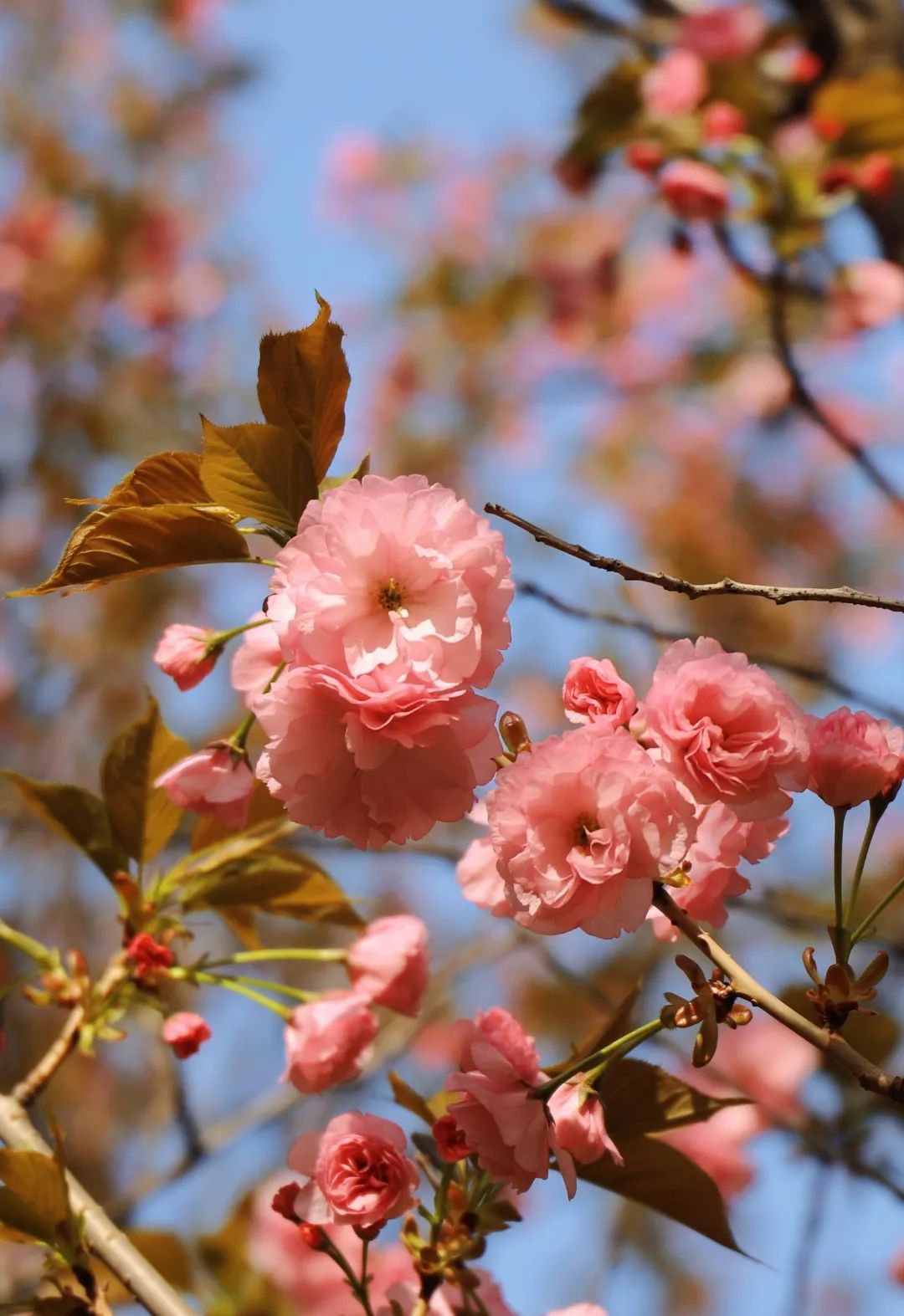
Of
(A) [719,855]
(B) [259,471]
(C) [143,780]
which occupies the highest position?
(B) [259,471]

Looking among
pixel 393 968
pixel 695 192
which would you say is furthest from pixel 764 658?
pixel 695 192

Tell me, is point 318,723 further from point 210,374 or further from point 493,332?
point 210,374

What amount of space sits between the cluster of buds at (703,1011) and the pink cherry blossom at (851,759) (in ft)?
0.40

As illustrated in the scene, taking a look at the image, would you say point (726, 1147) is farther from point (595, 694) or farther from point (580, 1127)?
point (595, 694)

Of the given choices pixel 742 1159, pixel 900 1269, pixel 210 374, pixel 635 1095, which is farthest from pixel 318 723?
pixel 210 374

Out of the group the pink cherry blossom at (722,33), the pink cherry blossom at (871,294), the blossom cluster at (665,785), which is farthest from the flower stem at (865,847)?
the pink cherry blossom at (722,33)

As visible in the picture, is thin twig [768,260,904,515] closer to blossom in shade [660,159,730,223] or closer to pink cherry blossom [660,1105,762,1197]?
blossom in shade [660,159,730,223]

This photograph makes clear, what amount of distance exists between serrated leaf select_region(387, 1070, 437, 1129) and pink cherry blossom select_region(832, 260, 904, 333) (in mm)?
1673

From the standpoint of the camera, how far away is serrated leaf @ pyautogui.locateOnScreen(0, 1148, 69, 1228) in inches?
27.8

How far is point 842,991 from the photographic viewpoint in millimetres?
609

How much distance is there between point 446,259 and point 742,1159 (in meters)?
3.80

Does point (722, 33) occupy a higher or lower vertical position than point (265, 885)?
higher

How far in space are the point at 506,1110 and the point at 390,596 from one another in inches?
11.0

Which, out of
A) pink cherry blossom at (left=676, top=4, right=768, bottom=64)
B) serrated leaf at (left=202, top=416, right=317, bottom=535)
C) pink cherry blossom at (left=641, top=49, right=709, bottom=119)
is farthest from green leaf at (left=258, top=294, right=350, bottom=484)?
pink cherry blossom at (left=676, top=4, right=768, bottom=64)
